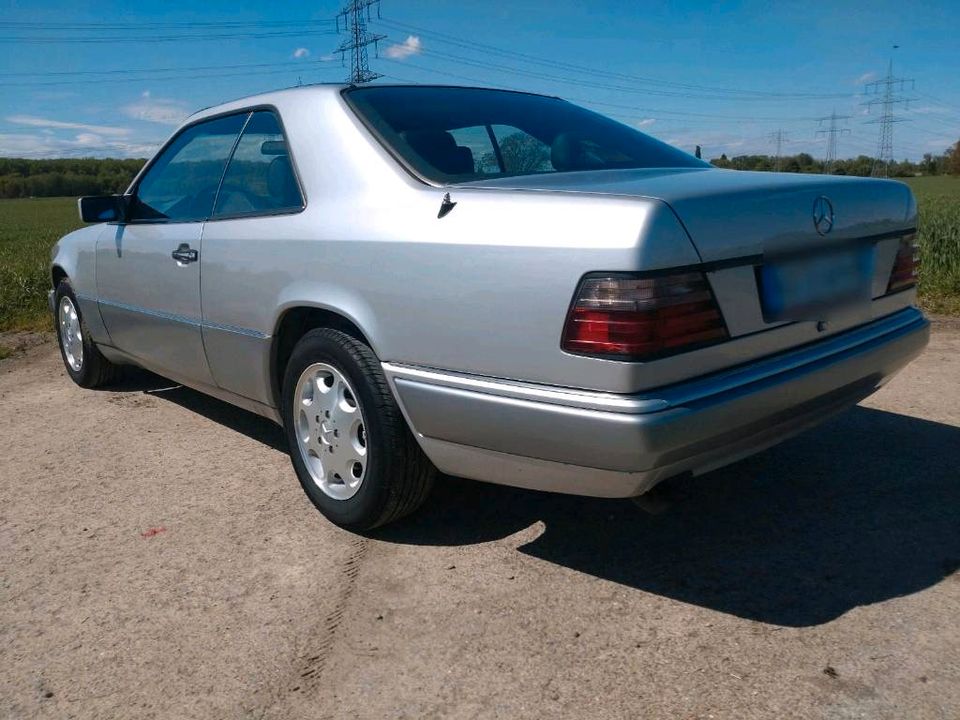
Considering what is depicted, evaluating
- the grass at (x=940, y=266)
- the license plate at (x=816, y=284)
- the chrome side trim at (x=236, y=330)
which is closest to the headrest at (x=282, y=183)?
the chrome side trim at (x=236, y=330)

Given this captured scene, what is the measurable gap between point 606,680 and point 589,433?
0.64 m

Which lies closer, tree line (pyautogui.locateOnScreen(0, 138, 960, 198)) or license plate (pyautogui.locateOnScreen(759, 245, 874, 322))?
license plate (pyautogui.locateOnScreen(759, 245, 874, 322))

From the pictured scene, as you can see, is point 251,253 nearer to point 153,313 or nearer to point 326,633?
point 153,313

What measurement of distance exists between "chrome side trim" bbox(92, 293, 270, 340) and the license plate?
5.99ft

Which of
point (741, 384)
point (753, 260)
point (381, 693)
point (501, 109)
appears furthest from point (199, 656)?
point (501, 109)

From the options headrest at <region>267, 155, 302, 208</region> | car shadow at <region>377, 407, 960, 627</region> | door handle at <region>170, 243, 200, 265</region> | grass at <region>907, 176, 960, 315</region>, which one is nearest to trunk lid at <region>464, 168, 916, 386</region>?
car shadow at <region>377, 407, 960, 627</region>

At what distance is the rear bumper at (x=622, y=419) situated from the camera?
86.1 inches

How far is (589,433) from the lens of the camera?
2.22 metres

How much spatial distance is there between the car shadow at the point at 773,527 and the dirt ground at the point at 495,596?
0.04ft

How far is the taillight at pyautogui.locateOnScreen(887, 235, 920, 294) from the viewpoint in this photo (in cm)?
300

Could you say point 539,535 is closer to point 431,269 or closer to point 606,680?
point 606,680

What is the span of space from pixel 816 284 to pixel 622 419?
877 millimetres

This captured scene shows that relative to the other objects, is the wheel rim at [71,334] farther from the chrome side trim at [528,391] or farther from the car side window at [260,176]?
the chrome side trim at [528,391]

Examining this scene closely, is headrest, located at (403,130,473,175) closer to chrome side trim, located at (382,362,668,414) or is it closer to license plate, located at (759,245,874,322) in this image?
chrome side trim, located at (382,362,668,414)
